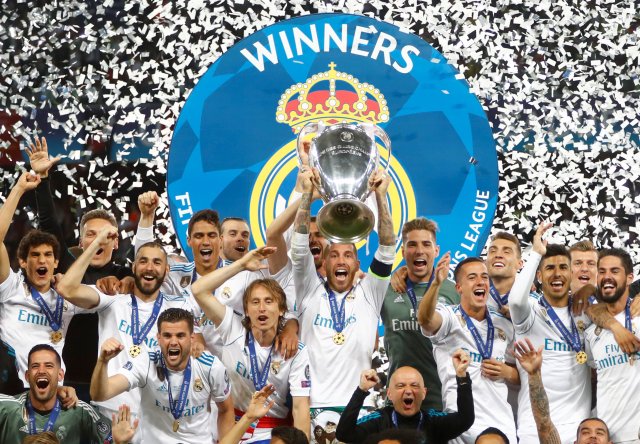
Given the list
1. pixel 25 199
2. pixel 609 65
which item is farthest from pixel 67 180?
pixel 609 65

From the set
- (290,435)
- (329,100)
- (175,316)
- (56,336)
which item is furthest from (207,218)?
(329,100)

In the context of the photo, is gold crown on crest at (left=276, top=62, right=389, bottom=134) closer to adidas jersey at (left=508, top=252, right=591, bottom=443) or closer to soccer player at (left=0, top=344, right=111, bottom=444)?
adidas jersey at (left=508, top=252, right=591, bottom=443)

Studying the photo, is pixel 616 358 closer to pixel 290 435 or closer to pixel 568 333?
pixel 568 333

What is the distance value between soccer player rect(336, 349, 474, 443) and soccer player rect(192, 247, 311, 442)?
0.96 ft

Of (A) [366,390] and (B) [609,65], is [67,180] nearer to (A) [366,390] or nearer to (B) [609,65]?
(A) [366,390]

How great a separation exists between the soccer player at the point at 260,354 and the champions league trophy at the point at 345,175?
19.1 inches

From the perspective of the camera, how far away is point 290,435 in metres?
5.13

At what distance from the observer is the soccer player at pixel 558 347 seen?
5973 millimetres

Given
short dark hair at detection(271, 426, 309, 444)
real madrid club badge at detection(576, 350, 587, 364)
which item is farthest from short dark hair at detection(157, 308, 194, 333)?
real madrid club badge at detection(576, 350, 587, 364)

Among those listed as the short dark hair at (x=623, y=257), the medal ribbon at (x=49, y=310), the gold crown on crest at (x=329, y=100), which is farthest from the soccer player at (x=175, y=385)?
the gold crown on crest at (x=329, y=100)

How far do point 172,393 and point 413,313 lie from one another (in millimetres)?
1184

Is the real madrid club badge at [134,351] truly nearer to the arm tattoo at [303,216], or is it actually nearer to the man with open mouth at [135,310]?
the man with open mouth at [135,310]

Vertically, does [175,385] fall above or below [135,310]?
below

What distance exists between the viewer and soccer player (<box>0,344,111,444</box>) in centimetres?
548
